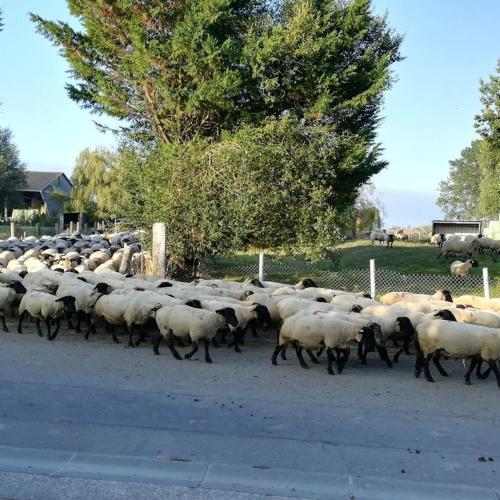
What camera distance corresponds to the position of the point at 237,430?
21.0ft

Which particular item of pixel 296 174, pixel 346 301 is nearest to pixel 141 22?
pixel 296 174

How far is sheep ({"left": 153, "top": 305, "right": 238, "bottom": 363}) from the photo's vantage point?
9.71 m

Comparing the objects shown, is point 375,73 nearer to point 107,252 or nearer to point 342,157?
point 342,157

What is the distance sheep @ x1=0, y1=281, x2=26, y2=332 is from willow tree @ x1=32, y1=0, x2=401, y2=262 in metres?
6.18

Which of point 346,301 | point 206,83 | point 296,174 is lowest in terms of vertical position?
point 346,301

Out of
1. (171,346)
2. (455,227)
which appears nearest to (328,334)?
(171,346)

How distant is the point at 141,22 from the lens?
19672 millimetres

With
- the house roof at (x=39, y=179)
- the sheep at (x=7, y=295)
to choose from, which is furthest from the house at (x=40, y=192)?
the sheep at (x=7, y=295)

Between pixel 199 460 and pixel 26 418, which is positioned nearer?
pixel 199 460

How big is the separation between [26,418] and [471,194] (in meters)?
109

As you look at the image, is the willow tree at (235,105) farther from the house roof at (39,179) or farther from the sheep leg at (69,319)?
the house roof at (39,179)

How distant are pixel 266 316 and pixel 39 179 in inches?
2635

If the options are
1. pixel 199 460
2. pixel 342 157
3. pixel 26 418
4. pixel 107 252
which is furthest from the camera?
pixel 107 252

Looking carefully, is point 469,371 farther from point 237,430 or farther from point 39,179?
point 39,179
